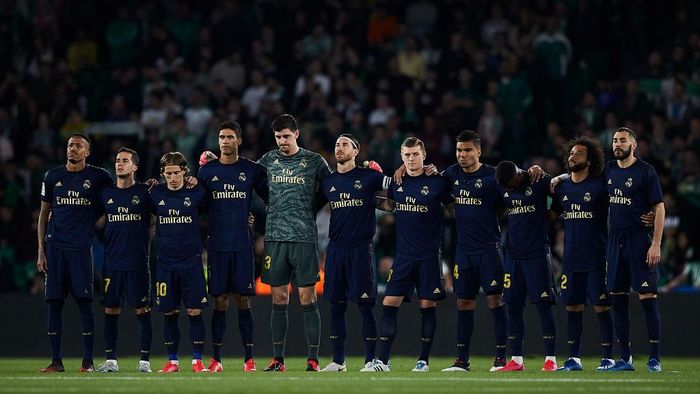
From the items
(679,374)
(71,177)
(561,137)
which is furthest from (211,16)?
(679,374)

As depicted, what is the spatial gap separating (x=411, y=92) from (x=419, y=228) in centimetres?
877

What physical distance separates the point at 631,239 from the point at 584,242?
527 mm

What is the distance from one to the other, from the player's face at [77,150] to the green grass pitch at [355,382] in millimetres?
2403

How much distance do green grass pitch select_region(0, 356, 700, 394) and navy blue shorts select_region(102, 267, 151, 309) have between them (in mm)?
841

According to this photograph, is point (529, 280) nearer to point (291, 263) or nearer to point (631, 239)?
point (631, 239)

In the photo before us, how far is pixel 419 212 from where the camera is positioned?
16453mm

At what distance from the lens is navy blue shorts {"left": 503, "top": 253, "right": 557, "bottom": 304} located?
16344mm

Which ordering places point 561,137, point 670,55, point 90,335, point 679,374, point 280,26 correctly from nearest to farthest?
point 679,374 < point 90,335 < point 561,137 < point 670,55 < point 280,26

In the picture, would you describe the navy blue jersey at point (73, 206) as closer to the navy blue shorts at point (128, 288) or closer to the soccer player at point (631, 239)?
the navy blue shorts at point (128, 288)

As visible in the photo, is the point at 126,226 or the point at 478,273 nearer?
the point at 478,273

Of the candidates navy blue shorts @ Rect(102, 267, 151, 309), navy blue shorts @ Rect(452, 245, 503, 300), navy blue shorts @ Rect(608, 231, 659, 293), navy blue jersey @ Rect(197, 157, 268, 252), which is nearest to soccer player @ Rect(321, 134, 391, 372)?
navy blue jersey @ Rect(197, 157, 268, 252)

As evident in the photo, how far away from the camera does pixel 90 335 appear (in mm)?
16688

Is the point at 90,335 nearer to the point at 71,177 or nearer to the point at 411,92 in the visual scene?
the point at 71,177

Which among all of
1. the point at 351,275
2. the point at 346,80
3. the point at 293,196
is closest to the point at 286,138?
the point at 293,196
